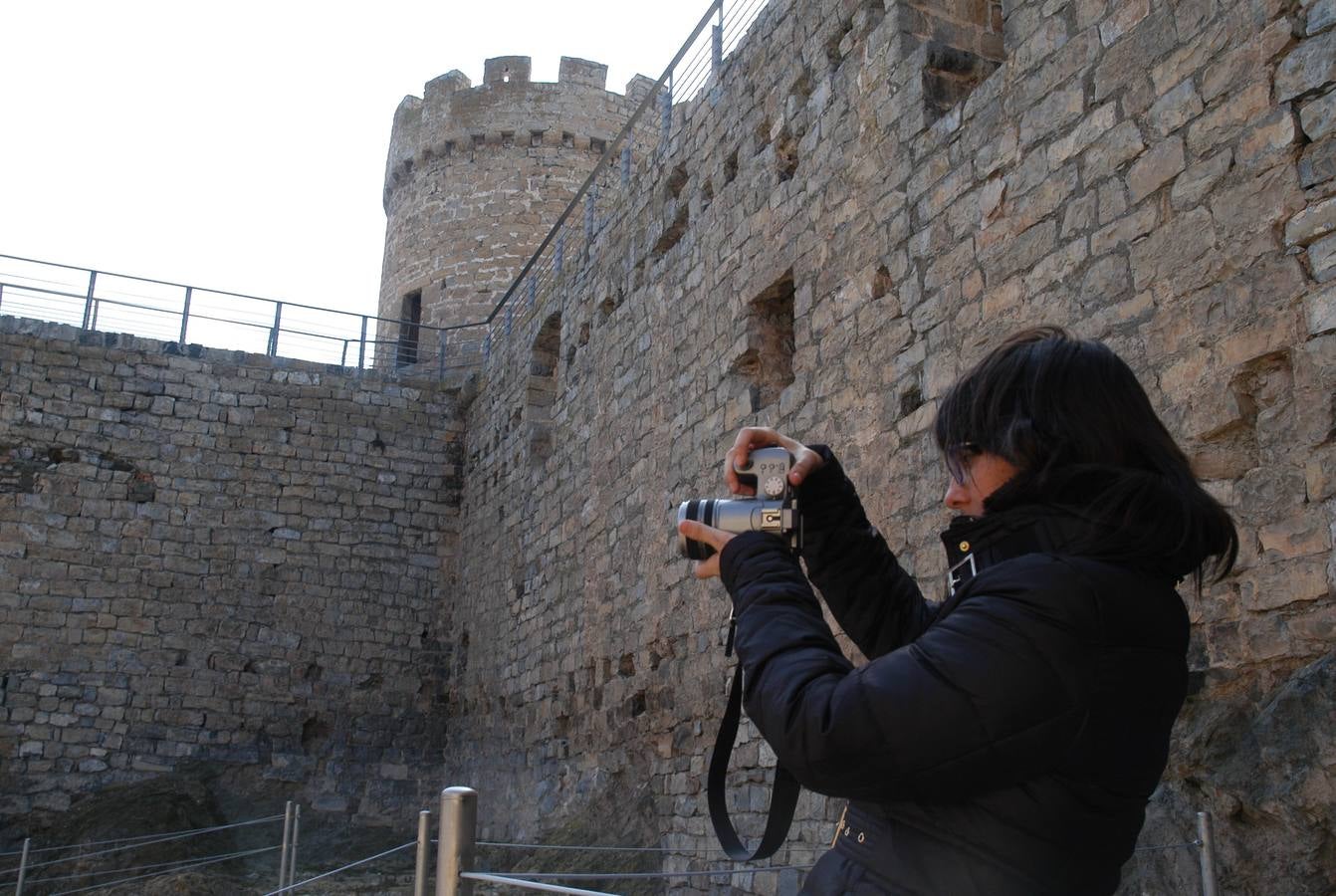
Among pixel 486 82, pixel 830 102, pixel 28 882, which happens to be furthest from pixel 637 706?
pixel 486 82

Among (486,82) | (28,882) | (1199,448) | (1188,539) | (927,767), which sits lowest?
(28,882)

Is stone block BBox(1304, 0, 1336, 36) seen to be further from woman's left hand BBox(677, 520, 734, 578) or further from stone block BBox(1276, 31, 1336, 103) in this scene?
woman's left hand BBox(677, 520, 734, 578)

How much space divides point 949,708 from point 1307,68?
108 inches

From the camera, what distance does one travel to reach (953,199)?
470 centimetres

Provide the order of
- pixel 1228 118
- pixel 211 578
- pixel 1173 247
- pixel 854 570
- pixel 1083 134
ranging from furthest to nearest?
1. pixel 211 578
2. pixel 1083 134
3. pixel 1173 247
4. pixel 1228 118
5. pixel 854 570

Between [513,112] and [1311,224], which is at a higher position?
[513,112]

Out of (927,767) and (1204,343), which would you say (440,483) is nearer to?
(1204,343)

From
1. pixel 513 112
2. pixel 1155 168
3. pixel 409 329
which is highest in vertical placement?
pixel 513 112

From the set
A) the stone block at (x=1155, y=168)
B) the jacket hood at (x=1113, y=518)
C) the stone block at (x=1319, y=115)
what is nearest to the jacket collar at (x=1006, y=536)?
the jacket hood at (x=1113, y=518)

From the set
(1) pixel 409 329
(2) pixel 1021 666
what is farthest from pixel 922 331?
(1) pixel 409 329

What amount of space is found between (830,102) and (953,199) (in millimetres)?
1286

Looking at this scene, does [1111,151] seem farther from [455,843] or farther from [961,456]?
[455,843]

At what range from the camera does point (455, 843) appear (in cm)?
221

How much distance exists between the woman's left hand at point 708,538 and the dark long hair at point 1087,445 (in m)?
0.31
